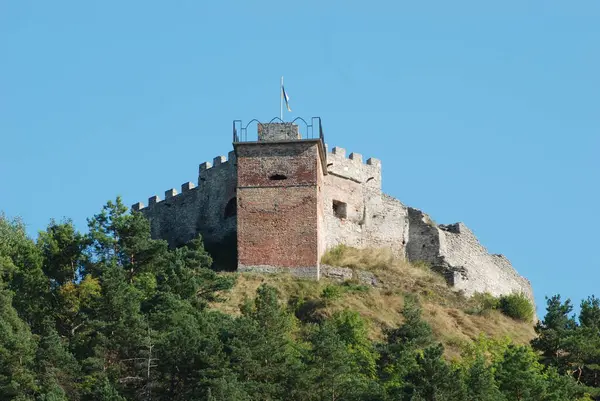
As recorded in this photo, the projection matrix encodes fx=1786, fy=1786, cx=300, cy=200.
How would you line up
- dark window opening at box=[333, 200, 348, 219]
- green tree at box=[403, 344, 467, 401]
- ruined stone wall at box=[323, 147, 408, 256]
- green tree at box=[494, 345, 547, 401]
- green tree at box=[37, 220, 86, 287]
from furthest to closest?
dark window opening at box=[333, 200, 348, 219] < ruined stone wall at box=[323, 147, 408, 256] < green tree at box=[37, 220, 86, 287] < green tree at box=[494, 345, 547, 401] < green tree at box=[403, 344, 467, 401]

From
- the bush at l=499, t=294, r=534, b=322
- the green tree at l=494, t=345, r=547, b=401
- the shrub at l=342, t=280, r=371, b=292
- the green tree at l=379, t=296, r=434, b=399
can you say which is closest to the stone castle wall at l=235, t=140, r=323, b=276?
the shrub at l=342, t=280, r=371, b=292

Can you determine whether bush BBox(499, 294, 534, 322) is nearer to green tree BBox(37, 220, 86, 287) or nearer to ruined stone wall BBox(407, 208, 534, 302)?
ruined stone wall BBox(407, 208, 534, 302)

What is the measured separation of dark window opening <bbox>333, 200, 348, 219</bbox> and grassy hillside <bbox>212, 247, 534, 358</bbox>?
1.76 metres

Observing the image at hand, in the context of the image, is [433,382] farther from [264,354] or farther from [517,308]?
[517,308]

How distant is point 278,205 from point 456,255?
1002 centimetres

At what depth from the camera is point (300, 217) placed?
196 ft

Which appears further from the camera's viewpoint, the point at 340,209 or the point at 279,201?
the point at 340,209

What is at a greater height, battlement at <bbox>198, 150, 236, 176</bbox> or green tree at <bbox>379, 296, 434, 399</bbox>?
battlement at <bbox>198, 150, 236, 176</bbox>

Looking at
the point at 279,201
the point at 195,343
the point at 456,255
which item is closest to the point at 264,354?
the point at 195,343

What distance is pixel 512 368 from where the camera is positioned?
4838 cm

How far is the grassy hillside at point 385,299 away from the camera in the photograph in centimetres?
5712

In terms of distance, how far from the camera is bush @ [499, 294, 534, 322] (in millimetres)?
63312

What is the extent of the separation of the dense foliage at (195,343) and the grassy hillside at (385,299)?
1.83 feet

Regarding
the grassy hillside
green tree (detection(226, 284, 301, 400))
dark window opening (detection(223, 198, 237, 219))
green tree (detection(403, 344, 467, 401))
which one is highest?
dark window opening (detection(223, 198, 237, 219))
